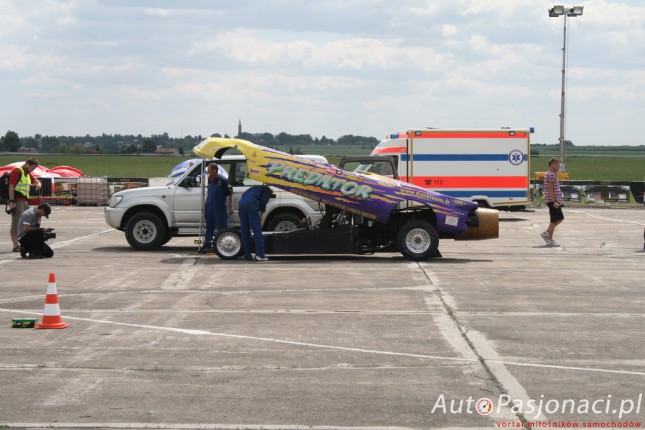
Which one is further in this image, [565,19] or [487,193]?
[565,19]

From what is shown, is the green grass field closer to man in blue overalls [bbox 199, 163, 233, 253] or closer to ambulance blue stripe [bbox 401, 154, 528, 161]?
ambulance blue stripe [bbox 401, 154, 528, 161]

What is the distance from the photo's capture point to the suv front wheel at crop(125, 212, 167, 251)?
19.8 metres

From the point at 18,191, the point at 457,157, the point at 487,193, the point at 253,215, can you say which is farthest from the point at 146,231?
the point at 487,193

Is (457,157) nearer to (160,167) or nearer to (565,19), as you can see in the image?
(565,19)

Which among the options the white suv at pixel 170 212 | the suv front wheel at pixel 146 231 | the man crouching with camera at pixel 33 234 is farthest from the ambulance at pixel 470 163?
the man crouching with camera at pixel 33 234

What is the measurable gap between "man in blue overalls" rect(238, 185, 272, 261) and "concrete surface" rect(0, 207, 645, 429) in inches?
23.6

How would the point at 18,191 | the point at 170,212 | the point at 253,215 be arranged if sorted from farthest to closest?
the point at 170,212
the point at 18,191
the point at 253,215

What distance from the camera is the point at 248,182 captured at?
63.6 feet

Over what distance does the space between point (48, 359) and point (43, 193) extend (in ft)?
99.4

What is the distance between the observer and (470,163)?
2942cm

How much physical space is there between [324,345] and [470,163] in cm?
2039

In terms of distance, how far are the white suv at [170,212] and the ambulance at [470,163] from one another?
10041 mm

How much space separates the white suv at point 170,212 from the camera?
1961 centimetres

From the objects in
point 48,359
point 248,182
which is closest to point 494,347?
point 48,359
